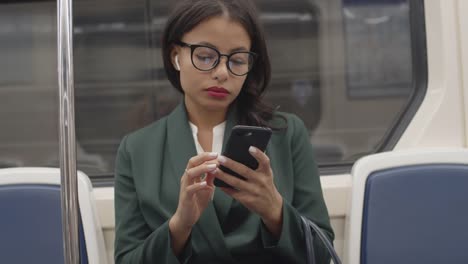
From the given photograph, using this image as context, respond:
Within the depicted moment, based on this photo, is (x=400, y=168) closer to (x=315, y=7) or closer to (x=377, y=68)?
(x=377, y=68)

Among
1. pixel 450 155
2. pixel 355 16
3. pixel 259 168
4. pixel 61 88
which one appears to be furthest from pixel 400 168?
pixel 61 88

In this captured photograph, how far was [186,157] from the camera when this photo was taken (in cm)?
124

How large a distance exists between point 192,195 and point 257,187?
0.36 ft

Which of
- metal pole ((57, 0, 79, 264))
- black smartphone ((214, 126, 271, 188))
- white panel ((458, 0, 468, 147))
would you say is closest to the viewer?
metal pole ((57, 0, 79, 264))

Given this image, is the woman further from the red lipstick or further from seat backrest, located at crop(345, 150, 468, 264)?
seat backrest, located at crop(345, 150, 468, 264)

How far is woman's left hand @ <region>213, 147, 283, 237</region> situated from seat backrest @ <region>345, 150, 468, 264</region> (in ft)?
2.00

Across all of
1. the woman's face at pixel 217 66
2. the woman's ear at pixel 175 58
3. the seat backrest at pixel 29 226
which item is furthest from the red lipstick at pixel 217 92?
the seat backrest at pixel 29 226

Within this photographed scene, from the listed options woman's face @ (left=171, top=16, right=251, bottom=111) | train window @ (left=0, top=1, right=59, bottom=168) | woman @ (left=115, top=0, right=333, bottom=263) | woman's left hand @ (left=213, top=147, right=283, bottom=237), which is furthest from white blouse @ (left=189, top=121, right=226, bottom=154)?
train window @ (left=0, top=1, right=59, bottom=168)

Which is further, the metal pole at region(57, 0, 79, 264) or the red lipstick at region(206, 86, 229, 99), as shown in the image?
the red lipstick at region(206, 86, 229, 99)

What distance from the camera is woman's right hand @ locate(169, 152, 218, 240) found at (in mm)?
1016

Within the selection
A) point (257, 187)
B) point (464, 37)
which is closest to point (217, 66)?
point (257, 187)

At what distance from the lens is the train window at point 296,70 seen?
82.6 inches

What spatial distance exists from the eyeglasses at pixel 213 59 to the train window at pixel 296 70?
0.96m

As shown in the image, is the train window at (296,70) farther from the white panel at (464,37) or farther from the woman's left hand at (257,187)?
the woman's left hand at (257,187)
